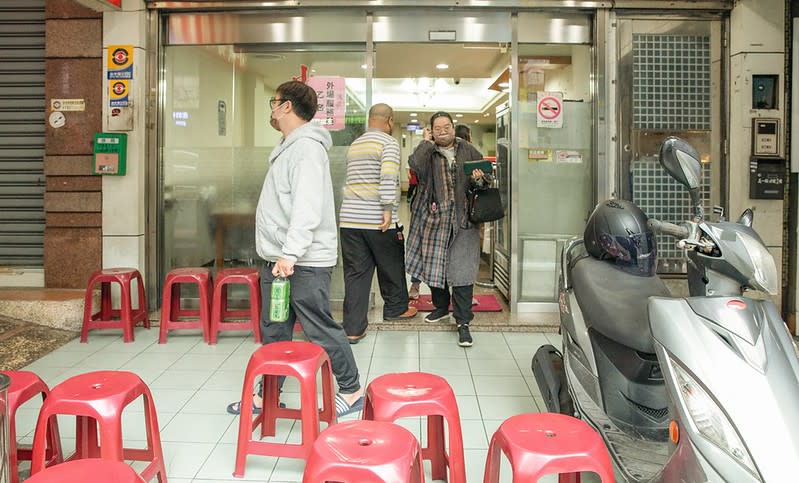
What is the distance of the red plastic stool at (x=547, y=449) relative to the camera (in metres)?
1.53

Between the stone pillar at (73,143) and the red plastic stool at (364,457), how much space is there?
4088mm

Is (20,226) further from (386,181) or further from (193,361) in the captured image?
(386,181)

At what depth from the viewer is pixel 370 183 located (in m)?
4.04

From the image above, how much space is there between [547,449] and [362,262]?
265cm

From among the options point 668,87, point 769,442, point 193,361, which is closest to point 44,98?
point 193,361

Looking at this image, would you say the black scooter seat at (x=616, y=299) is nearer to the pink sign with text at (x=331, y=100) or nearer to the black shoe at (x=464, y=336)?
the black shoe at (x=464, y=336)

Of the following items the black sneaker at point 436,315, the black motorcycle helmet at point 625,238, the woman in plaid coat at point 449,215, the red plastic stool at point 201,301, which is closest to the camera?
the black motorcycle helmet at point 625,238

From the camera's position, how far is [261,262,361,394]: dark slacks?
2.81 meters

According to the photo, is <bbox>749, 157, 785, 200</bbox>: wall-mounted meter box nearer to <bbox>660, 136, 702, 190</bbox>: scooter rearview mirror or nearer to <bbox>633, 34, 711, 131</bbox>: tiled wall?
<bbox>633, 34, 711, 131</bbox>: tiled wall

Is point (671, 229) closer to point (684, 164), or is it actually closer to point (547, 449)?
point (684, 164)

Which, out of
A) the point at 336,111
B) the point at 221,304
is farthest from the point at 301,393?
the point at 336,111

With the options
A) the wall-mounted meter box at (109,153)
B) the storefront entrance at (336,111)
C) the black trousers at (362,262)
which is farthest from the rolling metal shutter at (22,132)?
the black trousers at (362,262)

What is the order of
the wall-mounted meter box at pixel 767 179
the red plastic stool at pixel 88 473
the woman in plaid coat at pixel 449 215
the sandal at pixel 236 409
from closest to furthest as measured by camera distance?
the red plastic stool at pixel 88 473, the sandal at pixel 236 409, the woman in plaid coat at pixel 449 215, the wall-mounted meter box at pixel 767 179

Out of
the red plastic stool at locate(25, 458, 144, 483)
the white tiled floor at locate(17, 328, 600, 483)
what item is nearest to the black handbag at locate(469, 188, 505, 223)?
the white tiled floor at locate(17, 328, 600, 483)
